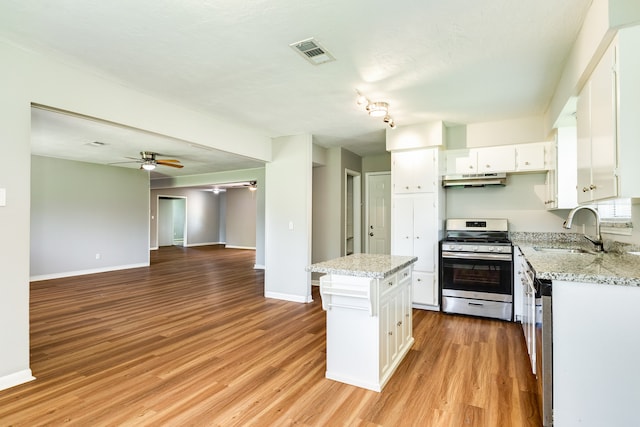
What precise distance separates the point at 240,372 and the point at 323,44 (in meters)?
2.65

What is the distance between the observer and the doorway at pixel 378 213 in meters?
6.35

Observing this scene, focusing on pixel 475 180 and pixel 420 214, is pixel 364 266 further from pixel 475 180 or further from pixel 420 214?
pixel 475 180

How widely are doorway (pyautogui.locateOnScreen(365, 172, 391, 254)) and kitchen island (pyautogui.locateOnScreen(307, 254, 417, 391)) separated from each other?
12.2 ft

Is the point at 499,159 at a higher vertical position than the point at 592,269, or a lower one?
higher

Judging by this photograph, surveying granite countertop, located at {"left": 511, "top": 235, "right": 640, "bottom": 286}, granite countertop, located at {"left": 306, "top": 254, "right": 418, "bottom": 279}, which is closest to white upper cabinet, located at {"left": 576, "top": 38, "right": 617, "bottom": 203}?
granite countertop, located at {"left": 511, "top": 235, "right": 640, "bottom": 286}

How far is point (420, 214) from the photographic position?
454 cm

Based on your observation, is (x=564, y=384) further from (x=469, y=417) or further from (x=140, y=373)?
(x=140, y=373)

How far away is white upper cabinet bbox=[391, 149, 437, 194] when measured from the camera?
448 cm

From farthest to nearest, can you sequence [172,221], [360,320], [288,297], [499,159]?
[172,221] → [288,297] → [499,159] → [360,320]

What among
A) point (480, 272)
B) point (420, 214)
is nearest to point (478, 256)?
point (480, 272)

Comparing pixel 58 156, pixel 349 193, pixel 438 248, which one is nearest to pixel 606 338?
pixel 438 248

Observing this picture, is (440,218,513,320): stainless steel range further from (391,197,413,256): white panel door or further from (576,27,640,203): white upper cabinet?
(576,27,640,203): white upper cabinet

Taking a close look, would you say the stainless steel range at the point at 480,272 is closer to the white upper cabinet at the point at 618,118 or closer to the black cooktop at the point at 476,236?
the black cooktop at the point at 476,236

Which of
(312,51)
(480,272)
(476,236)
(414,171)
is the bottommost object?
(480,272)
